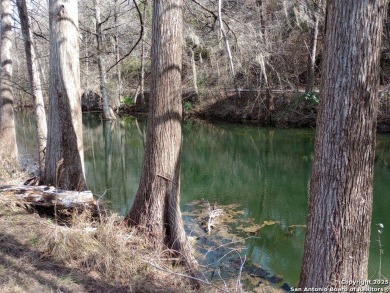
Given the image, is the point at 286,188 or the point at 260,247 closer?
the point at 260,247

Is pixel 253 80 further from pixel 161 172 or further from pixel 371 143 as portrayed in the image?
pixel 371 143

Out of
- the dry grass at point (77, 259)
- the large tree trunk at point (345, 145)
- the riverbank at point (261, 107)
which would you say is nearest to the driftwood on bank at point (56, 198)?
the dry grass at point (77, 259)

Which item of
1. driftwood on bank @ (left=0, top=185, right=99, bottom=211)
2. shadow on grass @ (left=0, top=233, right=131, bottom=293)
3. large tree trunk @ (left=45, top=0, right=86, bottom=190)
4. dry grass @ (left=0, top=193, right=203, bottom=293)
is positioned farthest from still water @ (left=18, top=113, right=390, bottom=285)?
shadow on grass @ (left=0, top=233, right=131, bottom=293)

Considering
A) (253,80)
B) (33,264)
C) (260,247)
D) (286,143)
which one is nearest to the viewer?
(33,264)

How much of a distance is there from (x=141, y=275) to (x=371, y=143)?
269 cm

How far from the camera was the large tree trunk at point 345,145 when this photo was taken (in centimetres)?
255

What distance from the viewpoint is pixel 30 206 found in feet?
17.3

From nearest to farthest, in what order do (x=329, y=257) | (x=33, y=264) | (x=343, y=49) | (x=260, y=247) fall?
(x=343, y=49) < (x=329, y=257) < (x=33, y=264) < (x=260, y=247)

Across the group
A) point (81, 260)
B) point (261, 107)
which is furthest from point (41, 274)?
point (261, 107)

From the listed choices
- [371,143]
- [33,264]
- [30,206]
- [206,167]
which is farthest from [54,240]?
[206,167]

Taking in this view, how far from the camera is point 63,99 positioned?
5781 millimetres

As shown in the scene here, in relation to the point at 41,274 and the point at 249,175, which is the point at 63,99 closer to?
the point at 41,274

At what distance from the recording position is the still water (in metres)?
6.40

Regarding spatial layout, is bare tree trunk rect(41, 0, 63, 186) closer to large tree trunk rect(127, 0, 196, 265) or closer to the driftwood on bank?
the driftwood on bank
